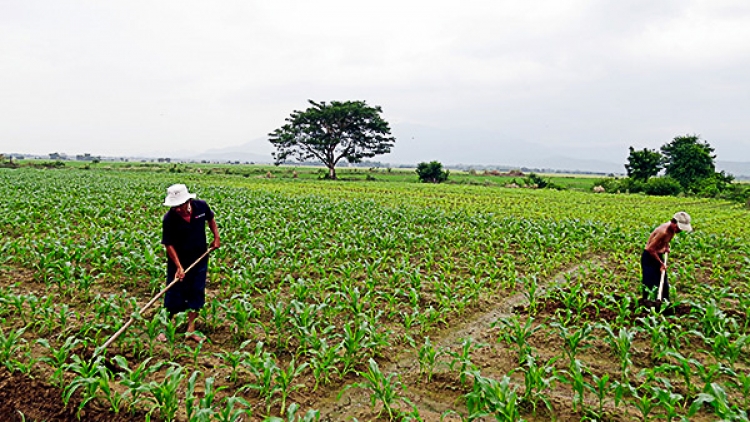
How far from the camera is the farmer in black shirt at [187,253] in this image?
4.86 m

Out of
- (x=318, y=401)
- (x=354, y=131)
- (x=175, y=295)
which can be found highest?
(x=354, y=131)

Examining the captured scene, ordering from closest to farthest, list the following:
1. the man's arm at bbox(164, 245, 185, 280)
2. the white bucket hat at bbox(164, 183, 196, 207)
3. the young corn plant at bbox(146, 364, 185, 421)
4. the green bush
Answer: the young corn plant at bbox(146, 364, 185, 421), the white bucket hat at bbox(164, 183, 196, 207), the man's arm at bbox(164, 245, 185, 280), the green bush

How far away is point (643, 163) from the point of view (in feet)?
154

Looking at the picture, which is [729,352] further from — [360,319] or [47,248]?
[47,248]

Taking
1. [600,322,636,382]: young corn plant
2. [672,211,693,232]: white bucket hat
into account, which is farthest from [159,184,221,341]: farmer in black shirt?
[672,211,693,232]: white bucket hat

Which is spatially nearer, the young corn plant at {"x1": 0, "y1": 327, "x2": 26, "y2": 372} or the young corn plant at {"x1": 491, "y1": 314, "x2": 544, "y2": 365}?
the young corn plant at {"x1": 0, "y1": 327, "x2": 26, "y2": 372}

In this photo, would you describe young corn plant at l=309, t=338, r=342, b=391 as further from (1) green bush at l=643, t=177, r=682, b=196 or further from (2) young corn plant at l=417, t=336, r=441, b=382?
(1) green bush at l=643, t=177, r=682, b=196

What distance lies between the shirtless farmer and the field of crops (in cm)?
40

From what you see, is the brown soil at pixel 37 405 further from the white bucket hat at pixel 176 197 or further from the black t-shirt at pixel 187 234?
the white bucket hat at pixel 176 197

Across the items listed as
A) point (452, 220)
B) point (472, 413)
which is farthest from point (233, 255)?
point (452, 220)

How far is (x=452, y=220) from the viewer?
49.5 feet

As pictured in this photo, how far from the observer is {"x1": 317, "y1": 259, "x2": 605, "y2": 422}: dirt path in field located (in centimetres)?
373

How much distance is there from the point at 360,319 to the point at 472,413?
2.35 meters

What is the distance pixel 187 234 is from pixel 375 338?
8.38 ft
